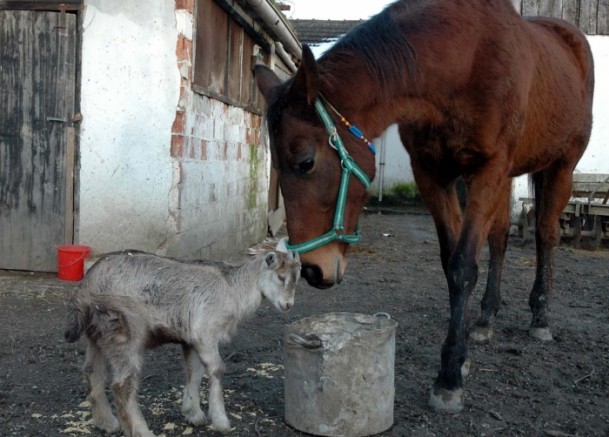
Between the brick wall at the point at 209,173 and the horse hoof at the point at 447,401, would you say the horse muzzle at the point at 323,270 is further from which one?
the brick wall at the point at 209,173

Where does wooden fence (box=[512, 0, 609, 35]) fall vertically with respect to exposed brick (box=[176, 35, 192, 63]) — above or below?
above

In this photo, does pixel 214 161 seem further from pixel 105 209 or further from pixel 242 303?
pixel 242 303

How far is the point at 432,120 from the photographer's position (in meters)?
3.85

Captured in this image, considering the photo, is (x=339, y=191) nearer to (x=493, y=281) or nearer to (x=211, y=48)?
(x=493, y=281)

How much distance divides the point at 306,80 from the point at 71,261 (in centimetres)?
413

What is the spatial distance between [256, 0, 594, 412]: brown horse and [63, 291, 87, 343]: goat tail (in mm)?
1005

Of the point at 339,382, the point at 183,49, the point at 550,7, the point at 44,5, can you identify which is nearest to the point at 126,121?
the point at 183,49

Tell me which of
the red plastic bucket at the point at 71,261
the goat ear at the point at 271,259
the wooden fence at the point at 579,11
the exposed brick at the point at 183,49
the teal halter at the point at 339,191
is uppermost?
the wooden fence at the point at 579,11

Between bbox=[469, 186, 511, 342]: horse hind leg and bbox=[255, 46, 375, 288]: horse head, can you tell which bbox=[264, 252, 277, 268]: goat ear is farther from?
bbox=[469, 186, 511, 342]: horse hind leg

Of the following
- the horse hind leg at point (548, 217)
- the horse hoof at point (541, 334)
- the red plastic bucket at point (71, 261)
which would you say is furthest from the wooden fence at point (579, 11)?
the red plastic bucket at point (71, 261)

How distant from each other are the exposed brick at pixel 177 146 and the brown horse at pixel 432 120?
2829 mm

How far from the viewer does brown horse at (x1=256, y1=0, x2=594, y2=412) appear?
3299 millimetres

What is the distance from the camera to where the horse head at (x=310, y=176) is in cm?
327

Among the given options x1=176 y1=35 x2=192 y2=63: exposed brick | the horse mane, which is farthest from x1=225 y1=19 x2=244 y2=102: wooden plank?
the horse mane
